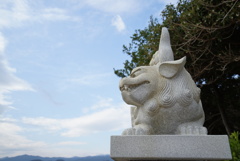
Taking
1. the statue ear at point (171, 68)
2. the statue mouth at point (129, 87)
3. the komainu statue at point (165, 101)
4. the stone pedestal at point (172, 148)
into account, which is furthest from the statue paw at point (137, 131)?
the statue ear at point (171, 68)

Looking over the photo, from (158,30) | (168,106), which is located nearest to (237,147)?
(168,106)

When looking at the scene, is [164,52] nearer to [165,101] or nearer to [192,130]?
[165,101]

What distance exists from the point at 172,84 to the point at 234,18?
4.27 m

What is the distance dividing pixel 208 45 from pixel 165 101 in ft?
14.7

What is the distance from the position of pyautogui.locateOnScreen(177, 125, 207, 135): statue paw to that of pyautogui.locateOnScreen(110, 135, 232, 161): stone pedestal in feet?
0.66

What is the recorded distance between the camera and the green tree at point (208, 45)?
6.04 m

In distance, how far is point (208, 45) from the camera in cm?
650

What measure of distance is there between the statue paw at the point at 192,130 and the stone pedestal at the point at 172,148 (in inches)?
7.9

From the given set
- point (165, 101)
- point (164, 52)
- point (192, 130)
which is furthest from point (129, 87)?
point (192, 130)

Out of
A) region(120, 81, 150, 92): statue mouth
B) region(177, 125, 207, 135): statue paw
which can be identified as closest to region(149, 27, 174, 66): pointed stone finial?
region(120, 81, 150, 92): statue mouth

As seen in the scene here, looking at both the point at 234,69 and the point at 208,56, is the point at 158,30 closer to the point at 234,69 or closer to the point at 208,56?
the point at 208,56

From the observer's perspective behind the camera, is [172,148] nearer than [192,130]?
Yes

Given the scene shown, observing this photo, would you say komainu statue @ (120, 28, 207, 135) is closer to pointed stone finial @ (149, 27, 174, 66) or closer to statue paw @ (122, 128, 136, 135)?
statue paw @ (122, 128, 136, 135)

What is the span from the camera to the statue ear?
2.89m
